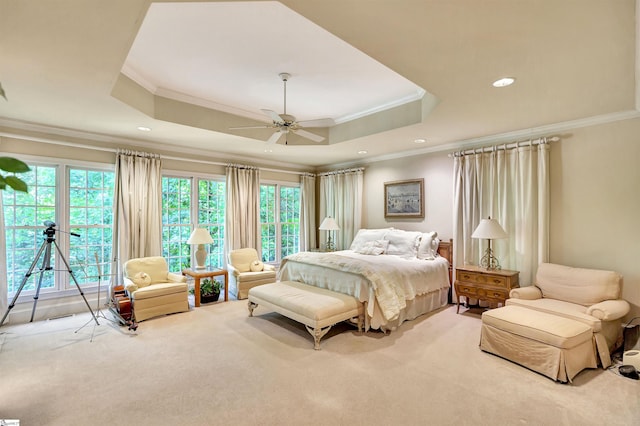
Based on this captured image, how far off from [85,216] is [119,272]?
97 cm

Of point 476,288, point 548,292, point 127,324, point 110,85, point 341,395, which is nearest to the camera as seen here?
point 341,395

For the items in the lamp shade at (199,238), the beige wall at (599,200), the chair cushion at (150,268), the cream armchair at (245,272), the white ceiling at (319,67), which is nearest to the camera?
the white ceiling at (319,67)

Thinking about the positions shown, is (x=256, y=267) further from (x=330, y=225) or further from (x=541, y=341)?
(x=541, y=341)

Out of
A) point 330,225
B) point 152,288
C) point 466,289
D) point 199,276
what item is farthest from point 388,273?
point 152,288

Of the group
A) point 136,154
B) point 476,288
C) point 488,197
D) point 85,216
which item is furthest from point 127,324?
point 488,197

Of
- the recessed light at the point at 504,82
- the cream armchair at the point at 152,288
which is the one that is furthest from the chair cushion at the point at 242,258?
the recessed light at the point at 504,82

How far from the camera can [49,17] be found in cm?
187

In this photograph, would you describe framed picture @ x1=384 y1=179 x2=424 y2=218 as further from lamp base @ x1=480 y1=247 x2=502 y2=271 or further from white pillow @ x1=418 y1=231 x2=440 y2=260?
lamp base @ x1=480 y1=247 x2=502 y2=271

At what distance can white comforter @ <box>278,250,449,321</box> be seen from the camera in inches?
144

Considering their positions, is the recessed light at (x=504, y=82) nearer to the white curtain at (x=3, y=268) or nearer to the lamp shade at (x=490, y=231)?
the lamp shade at (x=490, y=231)

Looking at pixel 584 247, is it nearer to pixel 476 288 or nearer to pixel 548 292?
pixel 548 292

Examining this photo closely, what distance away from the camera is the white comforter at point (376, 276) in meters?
3.66

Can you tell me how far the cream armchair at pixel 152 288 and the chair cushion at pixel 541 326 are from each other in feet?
13.0

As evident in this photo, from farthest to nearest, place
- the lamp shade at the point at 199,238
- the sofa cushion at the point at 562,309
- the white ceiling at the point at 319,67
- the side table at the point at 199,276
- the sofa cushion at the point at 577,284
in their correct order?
the lamp shade at the point at 199,238, the side table at the point at 199,276, the sofa cushion at the point at 577,284, the sofa cushion at the point at 562,309, the white ceiling at the point at 319,67
